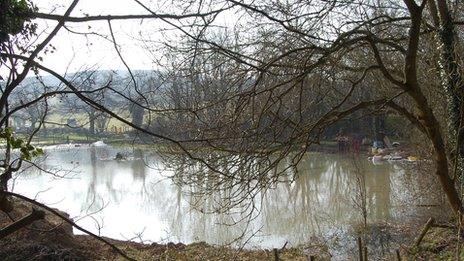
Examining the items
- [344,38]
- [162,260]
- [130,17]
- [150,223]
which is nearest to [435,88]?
[344,38]

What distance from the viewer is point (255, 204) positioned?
56.5ft

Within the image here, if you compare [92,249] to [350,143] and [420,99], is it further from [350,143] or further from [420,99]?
[350,143]

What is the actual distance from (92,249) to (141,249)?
1.50 metres

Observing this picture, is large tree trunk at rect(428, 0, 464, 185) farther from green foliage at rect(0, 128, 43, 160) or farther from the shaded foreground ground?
green foliage at rect(0, 128, 43, 160)

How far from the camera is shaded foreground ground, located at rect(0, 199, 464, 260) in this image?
356 inches

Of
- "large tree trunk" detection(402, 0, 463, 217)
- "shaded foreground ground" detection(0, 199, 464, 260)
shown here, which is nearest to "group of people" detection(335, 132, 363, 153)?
"shaded foreground ground" detection(0, 199, 464, 260)

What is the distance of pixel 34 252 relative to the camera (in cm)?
905

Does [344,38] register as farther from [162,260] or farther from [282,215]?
[282,215]

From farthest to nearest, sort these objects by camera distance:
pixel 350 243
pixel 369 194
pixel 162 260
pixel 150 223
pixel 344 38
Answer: pixel 369 194
pixel 150 223
pixel 350 243
pixel 162 260
pixel 344 38

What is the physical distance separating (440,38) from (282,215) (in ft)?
29.7

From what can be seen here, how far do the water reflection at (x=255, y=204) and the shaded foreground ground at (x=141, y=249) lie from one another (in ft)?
3.04

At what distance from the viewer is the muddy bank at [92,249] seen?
29.9 ft

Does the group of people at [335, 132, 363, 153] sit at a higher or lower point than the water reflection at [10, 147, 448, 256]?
higher

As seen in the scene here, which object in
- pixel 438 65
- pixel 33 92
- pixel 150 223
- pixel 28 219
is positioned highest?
pixel 438 65
